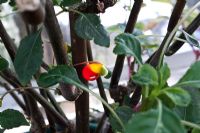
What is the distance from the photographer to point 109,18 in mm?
1021

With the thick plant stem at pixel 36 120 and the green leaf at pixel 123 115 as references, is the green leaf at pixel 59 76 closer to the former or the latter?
the green leaf at pixel 123 115

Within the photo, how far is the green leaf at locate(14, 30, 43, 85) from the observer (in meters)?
0.34

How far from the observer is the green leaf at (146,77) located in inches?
11.3

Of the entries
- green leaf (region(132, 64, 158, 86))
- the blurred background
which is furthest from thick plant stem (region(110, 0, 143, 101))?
the blurred background

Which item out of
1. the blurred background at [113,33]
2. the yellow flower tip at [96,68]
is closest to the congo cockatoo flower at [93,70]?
the yellow flower tip at [96,68]

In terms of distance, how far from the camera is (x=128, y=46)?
1.14 feet

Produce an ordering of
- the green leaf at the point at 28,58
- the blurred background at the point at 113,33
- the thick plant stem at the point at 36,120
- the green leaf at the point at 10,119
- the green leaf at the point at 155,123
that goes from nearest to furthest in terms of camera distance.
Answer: the green leaf at the point at 155,123
the green leaf at the point at 28,58
the green leaf at the point at 10,119
the thick plant stem at the point at 36,120
the blurred background at the point at 113,33

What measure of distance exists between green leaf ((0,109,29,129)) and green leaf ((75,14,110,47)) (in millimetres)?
165

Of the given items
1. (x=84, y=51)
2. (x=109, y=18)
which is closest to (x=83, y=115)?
(x=84, y=51)

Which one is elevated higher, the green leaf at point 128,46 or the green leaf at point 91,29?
the green leaf at point 91,29

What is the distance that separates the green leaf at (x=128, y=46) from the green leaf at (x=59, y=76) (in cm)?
6

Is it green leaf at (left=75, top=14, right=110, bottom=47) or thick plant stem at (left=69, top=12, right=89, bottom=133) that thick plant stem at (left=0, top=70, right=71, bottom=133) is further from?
green leaf at (left=75, top=14, right=110, bottom=47)

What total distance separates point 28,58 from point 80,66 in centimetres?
10

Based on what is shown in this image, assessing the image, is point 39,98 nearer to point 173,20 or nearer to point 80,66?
point 80,66
